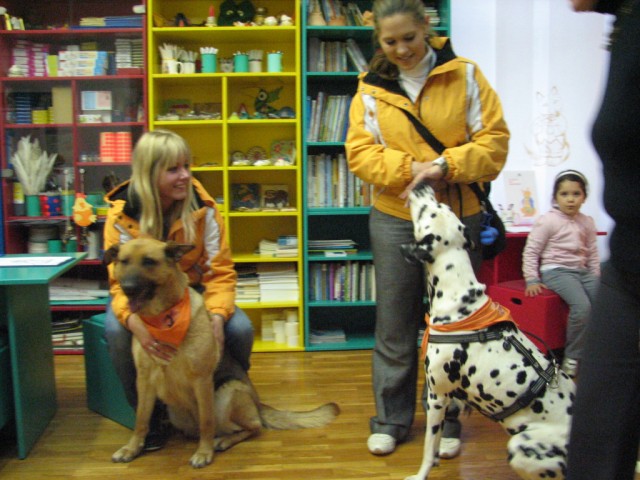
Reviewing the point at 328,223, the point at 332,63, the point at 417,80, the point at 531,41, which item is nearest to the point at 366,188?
the point at 328,223

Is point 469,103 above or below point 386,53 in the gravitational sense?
below

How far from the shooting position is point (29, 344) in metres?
2.54

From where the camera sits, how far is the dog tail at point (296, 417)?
2652mm

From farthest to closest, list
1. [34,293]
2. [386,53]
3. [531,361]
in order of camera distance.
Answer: [34,293]
[386,53]
[531,361]

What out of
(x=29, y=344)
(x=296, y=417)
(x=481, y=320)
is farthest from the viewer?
(x=296, y=417)

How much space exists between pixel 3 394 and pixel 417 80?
6.44ft

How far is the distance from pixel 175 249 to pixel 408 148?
0.90 m

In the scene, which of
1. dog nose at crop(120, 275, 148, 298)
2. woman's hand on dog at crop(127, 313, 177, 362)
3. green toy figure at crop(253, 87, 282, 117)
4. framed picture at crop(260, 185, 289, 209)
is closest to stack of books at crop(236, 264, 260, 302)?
framed picture at crop(260, 185, 289, 209)

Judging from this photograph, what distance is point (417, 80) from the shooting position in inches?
87.0

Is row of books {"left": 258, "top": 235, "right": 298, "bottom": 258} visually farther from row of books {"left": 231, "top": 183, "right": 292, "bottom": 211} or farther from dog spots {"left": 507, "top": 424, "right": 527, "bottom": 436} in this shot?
dog spots {"left": 507, "top": 424, "right": 527, "bottom": 436}

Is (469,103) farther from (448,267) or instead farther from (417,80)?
(448,267)

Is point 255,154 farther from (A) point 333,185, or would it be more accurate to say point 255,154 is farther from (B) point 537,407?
(B) point 537,407

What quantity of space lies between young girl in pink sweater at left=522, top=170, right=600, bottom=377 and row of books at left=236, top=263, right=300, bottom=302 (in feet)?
4.67

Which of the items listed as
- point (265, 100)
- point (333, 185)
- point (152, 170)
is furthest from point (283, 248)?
point (152, 170)
